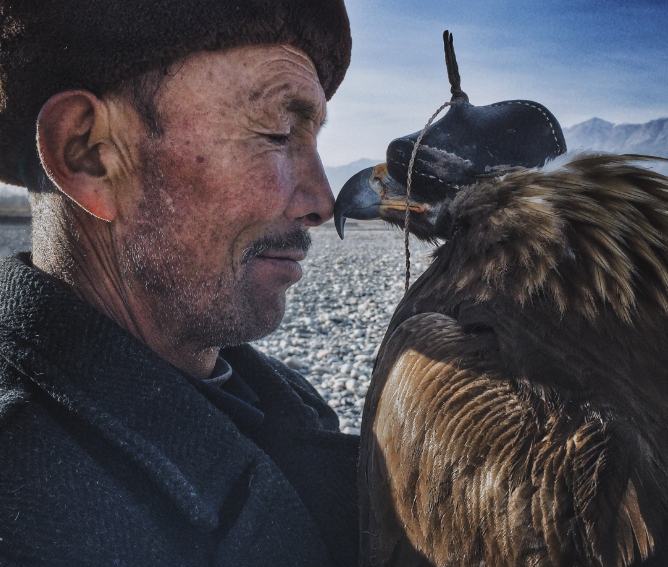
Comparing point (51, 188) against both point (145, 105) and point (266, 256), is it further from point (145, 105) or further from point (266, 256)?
point (266, 256)

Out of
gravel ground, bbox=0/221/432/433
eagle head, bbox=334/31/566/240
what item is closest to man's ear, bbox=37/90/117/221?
gravel ground, bbox=0/221/432/433

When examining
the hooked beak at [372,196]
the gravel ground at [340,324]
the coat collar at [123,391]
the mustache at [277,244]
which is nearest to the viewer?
the coat collar at [123,391]

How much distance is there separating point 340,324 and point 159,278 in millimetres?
5845

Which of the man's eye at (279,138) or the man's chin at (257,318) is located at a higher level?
the man's eye at (279,138)

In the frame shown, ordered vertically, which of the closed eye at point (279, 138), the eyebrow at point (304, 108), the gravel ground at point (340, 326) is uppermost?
the eyebrow at point (304, 108)

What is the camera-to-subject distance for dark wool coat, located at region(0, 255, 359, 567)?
1210mm

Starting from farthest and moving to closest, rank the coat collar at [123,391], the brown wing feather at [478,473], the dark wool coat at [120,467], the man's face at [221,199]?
the man's face at [221,199]
the coat collar at [123,391]
the dark wool coat at [120,467]
the brown wing feather at [478,473]

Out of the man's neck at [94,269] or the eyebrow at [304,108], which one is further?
the eyebrow at [304,108]

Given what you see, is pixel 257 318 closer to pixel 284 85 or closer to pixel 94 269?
pixel 94 269

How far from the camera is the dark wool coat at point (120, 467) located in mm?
1210

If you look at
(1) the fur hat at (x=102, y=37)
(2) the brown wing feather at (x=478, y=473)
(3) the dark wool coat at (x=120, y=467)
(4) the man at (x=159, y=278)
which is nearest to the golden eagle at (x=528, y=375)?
(2) the brown wing feather at (x=478, y=473)

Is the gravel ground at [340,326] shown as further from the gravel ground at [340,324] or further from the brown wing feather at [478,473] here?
the brown wing feather at [478,473]

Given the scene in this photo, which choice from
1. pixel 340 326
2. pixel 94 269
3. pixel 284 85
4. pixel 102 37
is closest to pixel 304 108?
pixel 284 85

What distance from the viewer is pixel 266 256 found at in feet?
5.66
